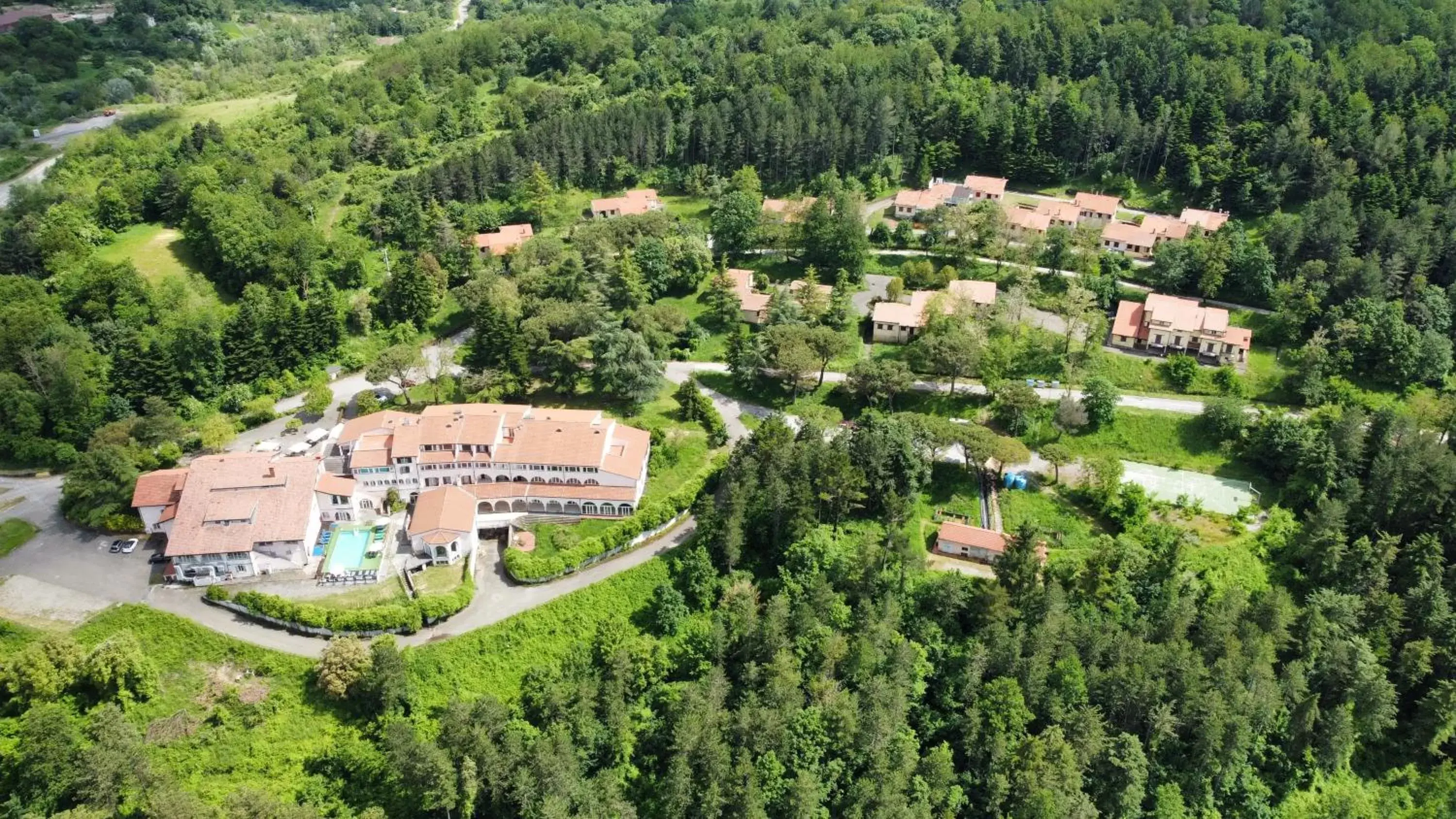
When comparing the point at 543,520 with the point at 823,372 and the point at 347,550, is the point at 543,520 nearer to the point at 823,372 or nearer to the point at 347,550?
the point at 347,550

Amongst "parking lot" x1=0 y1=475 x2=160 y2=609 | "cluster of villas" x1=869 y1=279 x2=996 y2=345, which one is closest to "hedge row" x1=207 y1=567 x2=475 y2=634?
"parking lot" x1=0 y1=475 x2=160 y2=609

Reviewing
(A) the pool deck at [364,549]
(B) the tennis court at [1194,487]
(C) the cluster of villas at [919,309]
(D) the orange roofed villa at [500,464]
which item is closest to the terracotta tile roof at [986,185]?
(C) the cluster of villas at [919,309]

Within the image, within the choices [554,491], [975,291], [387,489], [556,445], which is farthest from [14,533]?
[975,291]

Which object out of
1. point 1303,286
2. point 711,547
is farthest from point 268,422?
point 1303,286

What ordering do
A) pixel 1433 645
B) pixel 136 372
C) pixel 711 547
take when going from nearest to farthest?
pixel 1433 645 → pixel 711 547 → pixel 136 372

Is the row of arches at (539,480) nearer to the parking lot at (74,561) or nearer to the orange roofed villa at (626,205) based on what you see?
the parking lot at (74,561)

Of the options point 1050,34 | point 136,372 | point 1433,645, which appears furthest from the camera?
point 1050,34

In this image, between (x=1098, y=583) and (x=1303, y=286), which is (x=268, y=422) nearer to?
(x=1098, y=583)
